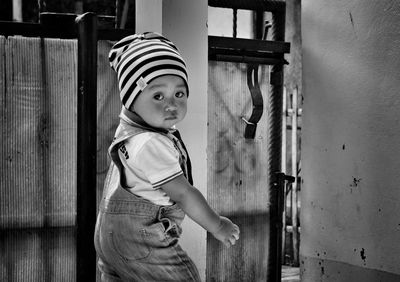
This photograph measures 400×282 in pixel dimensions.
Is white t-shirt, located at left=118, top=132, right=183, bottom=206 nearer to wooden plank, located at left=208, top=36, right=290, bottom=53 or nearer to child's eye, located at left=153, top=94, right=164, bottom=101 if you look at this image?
child's eye, located at left=153, top=94, right=164, bottom=101

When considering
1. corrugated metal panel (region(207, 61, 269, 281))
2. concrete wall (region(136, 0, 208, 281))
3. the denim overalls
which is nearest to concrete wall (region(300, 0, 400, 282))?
corrugated metal panel (region(207, 61, 269, 281))

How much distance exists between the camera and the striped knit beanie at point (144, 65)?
2.09 metres

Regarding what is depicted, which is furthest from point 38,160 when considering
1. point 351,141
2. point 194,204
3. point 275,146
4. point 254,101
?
point 351,141

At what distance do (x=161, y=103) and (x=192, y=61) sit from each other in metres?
0.66

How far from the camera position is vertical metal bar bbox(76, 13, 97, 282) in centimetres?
259

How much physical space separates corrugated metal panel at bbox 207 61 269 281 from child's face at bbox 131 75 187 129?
897 mm

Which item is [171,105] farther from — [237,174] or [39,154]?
[237,174]

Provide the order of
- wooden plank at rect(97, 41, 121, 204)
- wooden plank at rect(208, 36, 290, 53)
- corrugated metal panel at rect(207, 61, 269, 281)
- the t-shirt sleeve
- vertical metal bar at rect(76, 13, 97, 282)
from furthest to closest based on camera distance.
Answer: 1. corrugated metal panel at rect(207, 61, 269, 281)
2. wooden plank at rect(208, 36, 290, 53)
3. wooden plank at rect(97, 41, 121, 204)
4. vertical metal bar at rect(76, 13, 97, 282)
5. the t-shirt sleeve

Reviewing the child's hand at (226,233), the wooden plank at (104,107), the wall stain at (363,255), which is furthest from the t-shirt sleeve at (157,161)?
the wall stain at (363,255)

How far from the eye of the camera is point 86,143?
2.60 metres

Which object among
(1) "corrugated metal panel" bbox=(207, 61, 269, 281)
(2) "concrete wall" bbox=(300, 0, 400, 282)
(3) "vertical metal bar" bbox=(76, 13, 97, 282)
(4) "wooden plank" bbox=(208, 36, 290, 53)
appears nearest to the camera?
(2) "concrete wall" bbox=(300, 0, 400, 282)

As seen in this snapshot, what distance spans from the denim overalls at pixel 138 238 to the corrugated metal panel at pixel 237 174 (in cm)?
89

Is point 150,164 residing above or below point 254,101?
below

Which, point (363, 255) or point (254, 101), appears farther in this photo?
point (254, 101)
